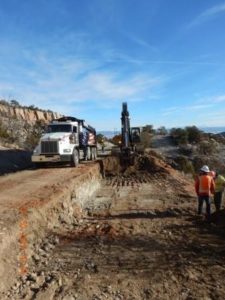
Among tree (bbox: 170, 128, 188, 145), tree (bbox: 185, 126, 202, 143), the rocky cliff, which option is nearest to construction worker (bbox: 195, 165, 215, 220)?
the rocky cliff

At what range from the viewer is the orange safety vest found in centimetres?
1495

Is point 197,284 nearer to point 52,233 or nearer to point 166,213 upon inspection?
point 52,233

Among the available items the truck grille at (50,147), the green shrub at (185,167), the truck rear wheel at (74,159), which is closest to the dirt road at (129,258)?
the truck grille at (50,147)

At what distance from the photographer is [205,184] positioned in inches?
589

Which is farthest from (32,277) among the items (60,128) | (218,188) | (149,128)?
(149,128)

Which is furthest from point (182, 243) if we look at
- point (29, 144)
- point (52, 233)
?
point (29, 144)

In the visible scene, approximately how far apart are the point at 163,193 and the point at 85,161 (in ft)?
35.9

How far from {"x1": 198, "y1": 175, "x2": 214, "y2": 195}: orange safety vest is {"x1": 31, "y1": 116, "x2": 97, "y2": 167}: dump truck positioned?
1148 centimetres

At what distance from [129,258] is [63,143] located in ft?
50.8

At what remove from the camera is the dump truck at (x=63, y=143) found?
25016mm

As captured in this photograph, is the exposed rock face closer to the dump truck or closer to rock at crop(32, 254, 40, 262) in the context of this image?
the dump truck

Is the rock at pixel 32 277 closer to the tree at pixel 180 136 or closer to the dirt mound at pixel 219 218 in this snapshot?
the dirt mound at pixel 219 218

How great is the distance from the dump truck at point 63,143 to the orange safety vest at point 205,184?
1148 centimetres

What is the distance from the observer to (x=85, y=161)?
31578 mm
